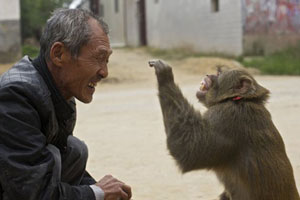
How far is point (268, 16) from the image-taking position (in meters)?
18.0

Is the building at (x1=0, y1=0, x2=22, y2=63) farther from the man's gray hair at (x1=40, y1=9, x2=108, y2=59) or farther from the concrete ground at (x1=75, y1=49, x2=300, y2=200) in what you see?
the man's gray hair at (x1=40, y1=9, x2=108, y2=59)

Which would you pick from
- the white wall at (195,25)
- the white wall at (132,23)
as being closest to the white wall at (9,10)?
the white wall at (195,25)

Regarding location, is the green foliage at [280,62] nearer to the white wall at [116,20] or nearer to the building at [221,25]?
the building at [221,25]

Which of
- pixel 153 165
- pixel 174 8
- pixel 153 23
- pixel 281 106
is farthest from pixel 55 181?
pixel 153 23

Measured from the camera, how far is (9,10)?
16703 millimetres

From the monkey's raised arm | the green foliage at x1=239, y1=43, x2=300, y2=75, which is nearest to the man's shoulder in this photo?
A: the monkey's raised arm

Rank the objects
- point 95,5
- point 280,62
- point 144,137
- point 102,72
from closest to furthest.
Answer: point 102,72
point 144,137
point 280,62
point 95,5

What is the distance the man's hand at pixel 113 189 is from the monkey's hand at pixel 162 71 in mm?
1197

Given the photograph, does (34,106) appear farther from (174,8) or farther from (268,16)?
(174,8)

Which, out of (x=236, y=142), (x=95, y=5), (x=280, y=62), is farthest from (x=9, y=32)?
(x=95, y=5)

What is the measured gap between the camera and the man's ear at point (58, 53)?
245 centimetres

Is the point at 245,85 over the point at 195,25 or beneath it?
beneath

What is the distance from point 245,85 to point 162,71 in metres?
0.60

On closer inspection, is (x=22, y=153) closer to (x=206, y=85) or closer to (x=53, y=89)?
(x=53, y=89)
